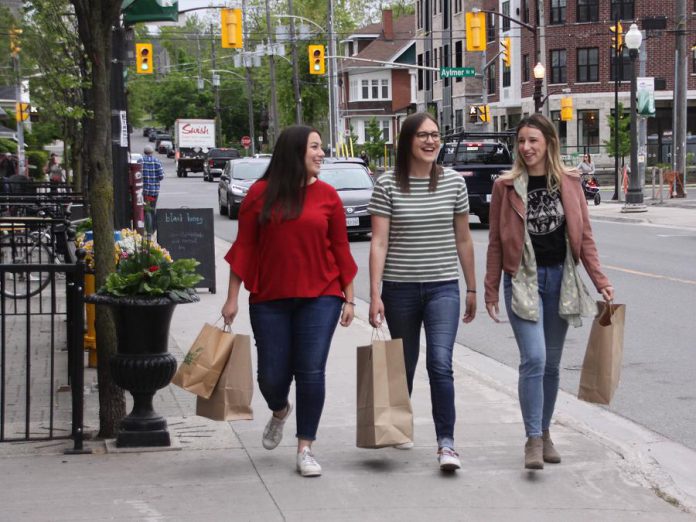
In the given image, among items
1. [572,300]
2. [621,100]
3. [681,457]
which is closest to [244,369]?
[572,300]

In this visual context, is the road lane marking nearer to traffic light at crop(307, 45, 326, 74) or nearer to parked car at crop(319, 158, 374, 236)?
parked car at crop(319, 158, 374, 236)

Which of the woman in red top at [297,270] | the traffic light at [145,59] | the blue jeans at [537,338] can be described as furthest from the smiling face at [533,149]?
the traffic light at [145,59]

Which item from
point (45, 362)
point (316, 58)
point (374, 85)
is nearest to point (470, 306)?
point (45, 362)

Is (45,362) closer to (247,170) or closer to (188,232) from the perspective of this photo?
(188,232)

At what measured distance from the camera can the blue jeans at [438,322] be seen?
20.5 ft

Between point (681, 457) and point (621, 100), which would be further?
point (621, 100)

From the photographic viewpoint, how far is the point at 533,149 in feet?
20.4

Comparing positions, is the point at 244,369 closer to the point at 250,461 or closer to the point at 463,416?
the point at 250,461

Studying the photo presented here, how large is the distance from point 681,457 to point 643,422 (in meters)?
0.99

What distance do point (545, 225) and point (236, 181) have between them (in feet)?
84.7

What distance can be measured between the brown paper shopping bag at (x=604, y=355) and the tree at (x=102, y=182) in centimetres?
274

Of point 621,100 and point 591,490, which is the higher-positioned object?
point 621,100

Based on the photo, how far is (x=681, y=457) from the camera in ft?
22.3

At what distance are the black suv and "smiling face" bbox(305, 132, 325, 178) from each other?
19116 mm
